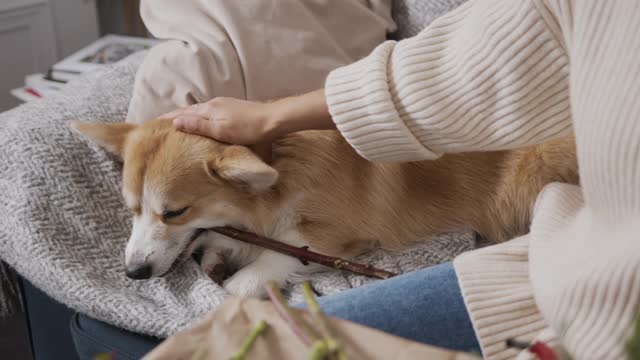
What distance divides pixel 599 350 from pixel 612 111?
0.24 meters

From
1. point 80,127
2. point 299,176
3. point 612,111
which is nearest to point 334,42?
point 299,176

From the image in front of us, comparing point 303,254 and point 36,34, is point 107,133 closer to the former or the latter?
point 303,254

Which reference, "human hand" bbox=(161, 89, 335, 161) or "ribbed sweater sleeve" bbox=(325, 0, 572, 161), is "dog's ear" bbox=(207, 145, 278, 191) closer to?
"human hand" bbox=(161, 89, 335, 161)

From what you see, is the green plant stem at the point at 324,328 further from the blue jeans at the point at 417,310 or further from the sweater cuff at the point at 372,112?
the sweater cuff at the point at 372,112

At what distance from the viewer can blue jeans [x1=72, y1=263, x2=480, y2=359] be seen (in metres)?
0.92

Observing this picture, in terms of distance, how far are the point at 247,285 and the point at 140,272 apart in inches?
7.3

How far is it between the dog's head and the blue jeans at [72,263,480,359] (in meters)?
0.35

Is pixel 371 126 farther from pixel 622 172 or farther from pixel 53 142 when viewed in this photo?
pixel 53 142

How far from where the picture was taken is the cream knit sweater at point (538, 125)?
2.44 feet

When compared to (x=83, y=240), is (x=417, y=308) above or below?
above

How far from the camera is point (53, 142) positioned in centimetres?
138

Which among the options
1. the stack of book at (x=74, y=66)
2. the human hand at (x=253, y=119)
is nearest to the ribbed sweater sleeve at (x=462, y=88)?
the human hand at (x=253, y=119)

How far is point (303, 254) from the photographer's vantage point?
134cm

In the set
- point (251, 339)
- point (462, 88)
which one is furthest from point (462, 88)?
point (251, 339)
